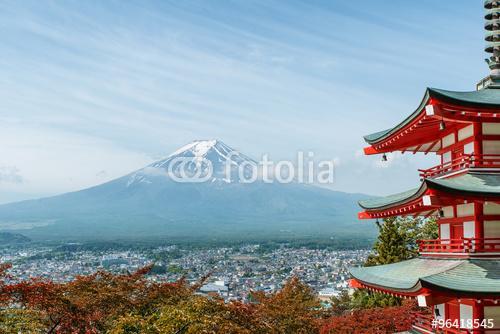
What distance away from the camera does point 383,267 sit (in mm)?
12648

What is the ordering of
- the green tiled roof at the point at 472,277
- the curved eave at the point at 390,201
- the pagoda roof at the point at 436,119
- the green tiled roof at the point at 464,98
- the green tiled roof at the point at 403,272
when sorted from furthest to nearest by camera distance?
the curved eave at the point at 390,201 < the green tiled roof at the point at 403,272 < the pagoda roof at the point at 436,119 < the green tiled roof at the point at 464,98 < the green tiled roof at the point at 472,277

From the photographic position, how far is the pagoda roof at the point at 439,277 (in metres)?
9.12

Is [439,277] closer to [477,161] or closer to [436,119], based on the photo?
[477,161]

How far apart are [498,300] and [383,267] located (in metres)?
3.70

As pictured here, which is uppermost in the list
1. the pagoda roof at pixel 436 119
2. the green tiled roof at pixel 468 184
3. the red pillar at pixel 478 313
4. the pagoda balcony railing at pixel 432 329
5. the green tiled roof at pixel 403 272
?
the pagoda roof at pixel 436 119

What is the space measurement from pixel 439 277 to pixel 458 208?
2.17 metres

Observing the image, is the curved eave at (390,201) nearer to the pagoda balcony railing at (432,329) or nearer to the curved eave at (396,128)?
the curved eave at (396,128)

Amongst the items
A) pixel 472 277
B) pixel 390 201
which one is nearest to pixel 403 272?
pixel 390 201

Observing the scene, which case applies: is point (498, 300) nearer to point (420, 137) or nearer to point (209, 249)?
point (420, 137)

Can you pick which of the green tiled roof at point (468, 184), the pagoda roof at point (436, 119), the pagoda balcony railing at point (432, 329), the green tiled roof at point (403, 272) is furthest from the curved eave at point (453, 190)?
the pagoda balcony railing at point (432, 329)

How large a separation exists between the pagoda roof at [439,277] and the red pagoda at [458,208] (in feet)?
0.05

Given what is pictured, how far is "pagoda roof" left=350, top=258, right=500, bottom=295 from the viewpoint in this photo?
9.12 m

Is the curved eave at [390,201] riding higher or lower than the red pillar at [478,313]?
higher

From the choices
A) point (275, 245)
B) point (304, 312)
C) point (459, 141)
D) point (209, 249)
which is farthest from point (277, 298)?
point (275, 245)
